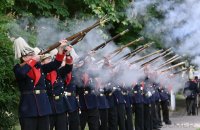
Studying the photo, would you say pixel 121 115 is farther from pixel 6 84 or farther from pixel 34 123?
pixel 34 123

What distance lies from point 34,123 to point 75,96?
1899 mm

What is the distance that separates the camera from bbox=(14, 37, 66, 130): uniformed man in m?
7.64

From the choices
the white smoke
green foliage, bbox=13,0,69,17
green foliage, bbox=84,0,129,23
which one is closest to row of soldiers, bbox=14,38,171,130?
green foliage, bbox=84,0,129,23

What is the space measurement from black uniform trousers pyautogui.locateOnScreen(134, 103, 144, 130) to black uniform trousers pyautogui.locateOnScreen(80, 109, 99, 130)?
2582mm

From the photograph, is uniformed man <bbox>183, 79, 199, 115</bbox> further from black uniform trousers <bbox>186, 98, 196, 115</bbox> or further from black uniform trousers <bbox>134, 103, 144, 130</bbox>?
black uniform trousers <bbox>134, 103, 144, 130</bbox>

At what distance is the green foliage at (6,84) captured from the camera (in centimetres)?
856

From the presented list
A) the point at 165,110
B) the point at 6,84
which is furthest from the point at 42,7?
the point at 165,110

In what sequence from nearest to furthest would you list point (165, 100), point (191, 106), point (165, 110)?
point (165, 100)
point (165, 110)
point (191, 106)

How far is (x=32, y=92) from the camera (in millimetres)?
7812

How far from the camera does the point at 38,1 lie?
43.7ft

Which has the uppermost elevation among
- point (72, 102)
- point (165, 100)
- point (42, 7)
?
point (42, 7)

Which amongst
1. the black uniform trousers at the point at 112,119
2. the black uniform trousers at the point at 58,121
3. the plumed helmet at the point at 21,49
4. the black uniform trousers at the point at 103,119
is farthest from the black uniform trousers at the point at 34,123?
the black uniform trousers at the point at 112,119

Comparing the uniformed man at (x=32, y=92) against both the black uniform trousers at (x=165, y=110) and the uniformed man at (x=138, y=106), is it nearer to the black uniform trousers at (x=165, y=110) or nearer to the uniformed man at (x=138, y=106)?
the uniformed man at (x=138, y=106)

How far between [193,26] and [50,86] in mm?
9356
